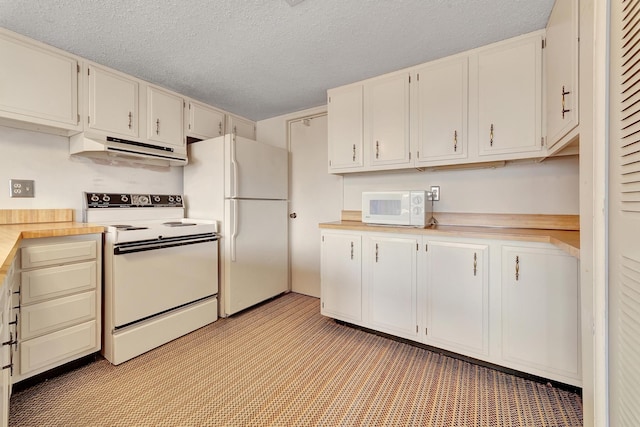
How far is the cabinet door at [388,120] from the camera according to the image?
90.1 inches

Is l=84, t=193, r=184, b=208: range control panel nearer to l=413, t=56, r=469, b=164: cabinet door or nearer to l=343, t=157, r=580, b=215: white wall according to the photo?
l=343, t=157, r=580, b=215: white wall

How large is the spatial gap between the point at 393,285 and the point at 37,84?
2898 mm

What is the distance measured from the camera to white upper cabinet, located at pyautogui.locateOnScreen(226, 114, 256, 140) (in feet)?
10.7

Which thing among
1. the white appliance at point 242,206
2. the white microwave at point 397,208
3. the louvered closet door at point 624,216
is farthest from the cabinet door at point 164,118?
the louvered closet door at point 624,216

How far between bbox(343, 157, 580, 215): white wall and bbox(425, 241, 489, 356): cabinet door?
0.59 meters

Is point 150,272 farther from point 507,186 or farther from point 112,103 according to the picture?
point 507,186

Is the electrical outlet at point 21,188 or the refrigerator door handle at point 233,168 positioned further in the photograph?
the refrigerator door handle at point 233,168

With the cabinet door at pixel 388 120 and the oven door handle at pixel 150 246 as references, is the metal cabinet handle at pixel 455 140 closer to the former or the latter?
the cabinet door at pixel 388 120

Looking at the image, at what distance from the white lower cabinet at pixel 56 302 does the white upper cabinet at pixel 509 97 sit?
2861 mm

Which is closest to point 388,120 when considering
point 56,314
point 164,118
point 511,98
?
point 511,98

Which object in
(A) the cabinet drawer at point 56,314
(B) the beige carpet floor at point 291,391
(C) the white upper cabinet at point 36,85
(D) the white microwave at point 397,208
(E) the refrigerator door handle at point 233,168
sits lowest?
(B) the beige carpet floor at point 291,391

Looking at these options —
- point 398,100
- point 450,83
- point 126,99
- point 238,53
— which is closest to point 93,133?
point 126,99

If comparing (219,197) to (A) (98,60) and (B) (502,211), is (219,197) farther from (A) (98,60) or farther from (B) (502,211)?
(B) (502,211)

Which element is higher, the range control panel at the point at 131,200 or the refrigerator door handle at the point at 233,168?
the refrigerator door handle at the point at 233,168
